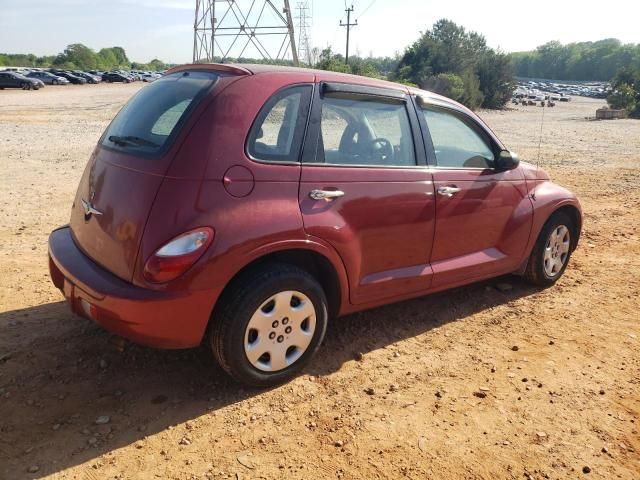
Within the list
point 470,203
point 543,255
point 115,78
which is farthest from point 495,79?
point 470,203

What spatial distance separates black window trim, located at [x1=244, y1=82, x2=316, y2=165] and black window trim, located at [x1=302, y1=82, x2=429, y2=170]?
0.08 feet

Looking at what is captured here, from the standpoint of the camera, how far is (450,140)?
4.12m

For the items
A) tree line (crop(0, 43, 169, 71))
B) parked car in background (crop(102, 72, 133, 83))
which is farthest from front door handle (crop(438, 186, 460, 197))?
tree line (crop(0, 43, 169, 71))

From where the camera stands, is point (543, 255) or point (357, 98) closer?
point (357, 98)

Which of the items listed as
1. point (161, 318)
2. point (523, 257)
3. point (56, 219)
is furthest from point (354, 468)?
point (56, 219)

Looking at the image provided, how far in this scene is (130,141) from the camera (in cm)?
317

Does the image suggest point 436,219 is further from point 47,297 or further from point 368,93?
point 47,297

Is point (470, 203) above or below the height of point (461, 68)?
below

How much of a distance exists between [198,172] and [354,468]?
1681 mm

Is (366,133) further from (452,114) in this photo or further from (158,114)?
(158,114)

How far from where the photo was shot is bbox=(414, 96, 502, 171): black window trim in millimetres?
3805

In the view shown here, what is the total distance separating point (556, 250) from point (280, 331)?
10.1ft

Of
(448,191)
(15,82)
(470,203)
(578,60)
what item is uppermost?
(578,60)

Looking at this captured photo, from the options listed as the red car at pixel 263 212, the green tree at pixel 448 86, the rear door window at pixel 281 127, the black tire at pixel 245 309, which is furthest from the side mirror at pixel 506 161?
the green tree at pixel 448 86
